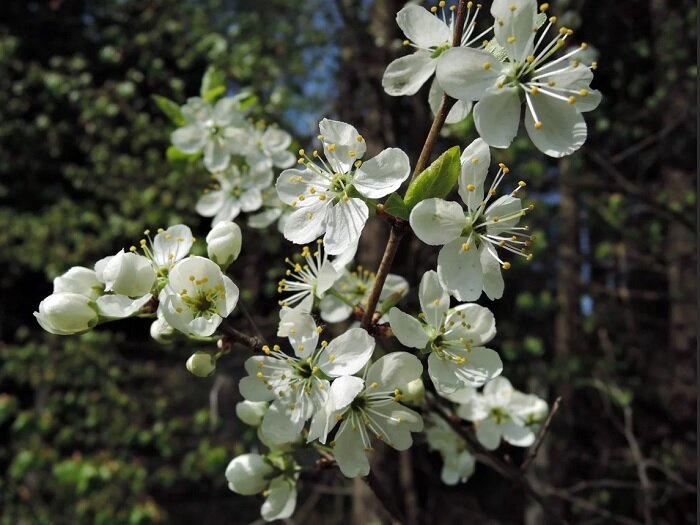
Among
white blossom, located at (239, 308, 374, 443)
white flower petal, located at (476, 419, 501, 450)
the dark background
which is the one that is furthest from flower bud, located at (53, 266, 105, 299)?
the dark background

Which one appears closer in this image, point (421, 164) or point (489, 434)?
point (421, 164)

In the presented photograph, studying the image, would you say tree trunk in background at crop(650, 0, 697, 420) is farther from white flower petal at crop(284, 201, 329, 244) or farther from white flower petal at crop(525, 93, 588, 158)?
white flower petal at crop(284, 201, 329, 244)

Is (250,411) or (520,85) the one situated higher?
(520,85)

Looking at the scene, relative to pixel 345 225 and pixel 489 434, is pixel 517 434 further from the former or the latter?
pixel 345 225

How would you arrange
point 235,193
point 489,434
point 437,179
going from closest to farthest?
1. point 437,179
2. point 489,434
3. point 235,193

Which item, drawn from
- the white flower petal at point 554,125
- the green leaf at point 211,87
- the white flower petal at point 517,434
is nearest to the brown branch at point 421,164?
the white flower petal at point 554,125

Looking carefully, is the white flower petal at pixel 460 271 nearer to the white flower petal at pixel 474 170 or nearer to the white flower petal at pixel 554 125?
the white flower petal at pixel 474 170

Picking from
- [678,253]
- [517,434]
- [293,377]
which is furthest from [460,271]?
[678,253]
